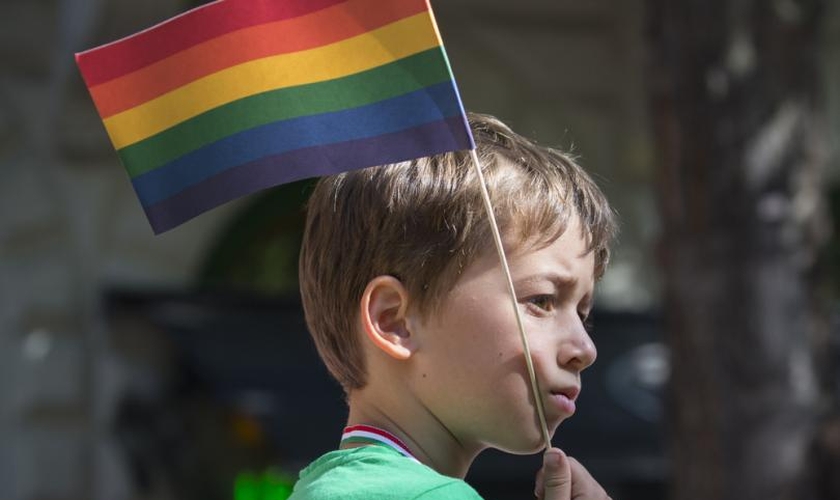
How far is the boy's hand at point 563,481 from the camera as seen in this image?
1959 millimetres

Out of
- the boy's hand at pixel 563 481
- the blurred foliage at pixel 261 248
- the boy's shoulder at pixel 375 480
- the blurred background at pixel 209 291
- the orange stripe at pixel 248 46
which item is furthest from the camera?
the blurred foliage at pixel 261 248

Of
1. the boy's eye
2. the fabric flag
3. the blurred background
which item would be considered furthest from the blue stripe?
the blurred background

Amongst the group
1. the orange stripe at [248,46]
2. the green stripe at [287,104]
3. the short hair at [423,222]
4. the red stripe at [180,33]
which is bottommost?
the short hair at [423,222]

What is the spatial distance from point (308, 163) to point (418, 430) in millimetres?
375

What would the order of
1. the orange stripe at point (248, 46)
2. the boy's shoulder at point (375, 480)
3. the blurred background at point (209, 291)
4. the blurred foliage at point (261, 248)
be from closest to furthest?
1. the boy's shoulder at point (375, 480)
2. the orange stripe at point (248, 46)
3. the blurred background at point (209, 291)
4. the blurred foliage at point (261, 248)

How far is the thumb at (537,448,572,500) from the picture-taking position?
77.1 inches

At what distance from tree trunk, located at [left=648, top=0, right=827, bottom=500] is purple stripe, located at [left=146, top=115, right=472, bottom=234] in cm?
302

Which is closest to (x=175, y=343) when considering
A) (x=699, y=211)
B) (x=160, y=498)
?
(x=160, y=498)

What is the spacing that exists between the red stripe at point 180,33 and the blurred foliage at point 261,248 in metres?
5.78

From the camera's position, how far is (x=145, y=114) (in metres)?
2.16

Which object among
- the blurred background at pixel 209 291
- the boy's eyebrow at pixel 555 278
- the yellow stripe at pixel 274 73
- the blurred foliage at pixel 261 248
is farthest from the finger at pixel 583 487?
the blurred foliage at pixel 261 248

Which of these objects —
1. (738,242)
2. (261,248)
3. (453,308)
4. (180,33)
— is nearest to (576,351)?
(453,308)

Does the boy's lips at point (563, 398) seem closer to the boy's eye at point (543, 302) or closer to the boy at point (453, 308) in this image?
the boy at point (453, 308)

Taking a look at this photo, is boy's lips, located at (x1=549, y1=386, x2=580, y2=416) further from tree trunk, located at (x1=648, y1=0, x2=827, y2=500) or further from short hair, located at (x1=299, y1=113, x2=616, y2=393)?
tree trunk, located at (x1=648, y1=0, x2=827, y2=500)
